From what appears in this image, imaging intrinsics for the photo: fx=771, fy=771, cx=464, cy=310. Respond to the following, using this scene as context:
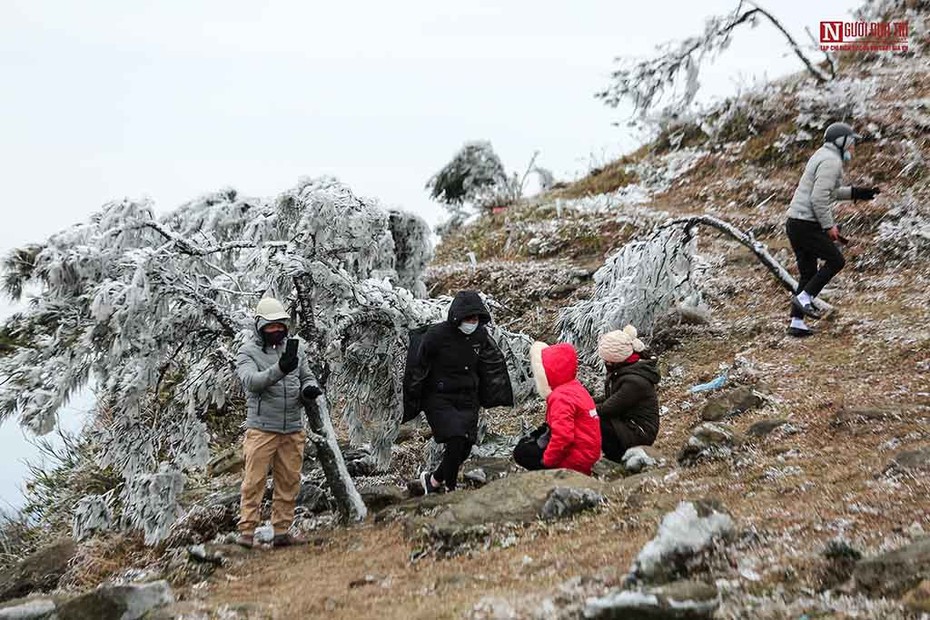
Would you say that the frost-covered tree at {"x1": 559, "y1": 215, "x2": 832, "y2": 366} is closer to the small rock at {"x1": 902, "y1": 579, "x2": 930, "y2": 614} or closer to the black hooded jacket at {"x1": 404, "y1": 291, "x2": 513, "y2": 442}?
the black hooded jacket at {"x1": 404, "y1": 291, "x2": 513, "y2": 442}

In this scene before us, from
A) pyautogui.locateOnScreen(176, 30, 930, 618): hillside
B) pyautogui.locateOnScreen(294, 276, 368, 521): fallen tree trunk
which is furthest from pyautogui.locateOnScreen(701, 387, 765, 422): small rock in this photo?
pyautogui.locateOnScreen(294, 276, 368, 521): fallen tree trunk

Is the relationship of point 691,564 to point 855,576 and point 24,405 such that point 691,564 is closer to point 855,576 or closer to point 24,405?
point 855,576

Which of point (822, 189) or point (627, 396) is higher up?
point (822, 189)

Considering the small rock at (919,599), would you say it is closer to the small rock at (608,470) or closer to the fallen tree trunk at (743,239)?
the small rock at (608,470)

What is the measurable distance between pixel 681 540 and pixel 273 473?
14.8ft

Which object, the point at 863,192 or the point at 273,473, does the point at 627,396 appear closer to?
the point at 273,473

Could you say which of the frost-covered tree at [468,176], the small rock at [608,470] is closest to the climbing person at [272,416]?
the small rock at [608,470]

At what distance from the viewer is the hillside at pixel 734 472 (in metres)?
4.21

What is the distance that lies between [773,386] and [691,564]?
6.02 meters

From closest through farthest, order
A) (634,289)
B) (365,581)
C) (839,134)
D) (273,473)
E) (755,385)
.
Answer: (365,581), (273,473), (755,385), (839,134), (634,289)

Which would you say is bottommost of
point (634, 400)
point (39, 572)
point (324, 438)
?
point (39, 572)

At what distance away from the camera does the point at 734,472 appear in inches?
261

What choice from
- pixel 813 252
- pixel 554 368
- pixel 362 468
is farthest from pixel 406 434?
pixel 813 252

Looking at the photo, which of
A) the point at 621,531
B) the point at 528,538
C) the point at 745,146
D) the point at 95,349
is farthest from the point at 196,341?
the point at 745,146
